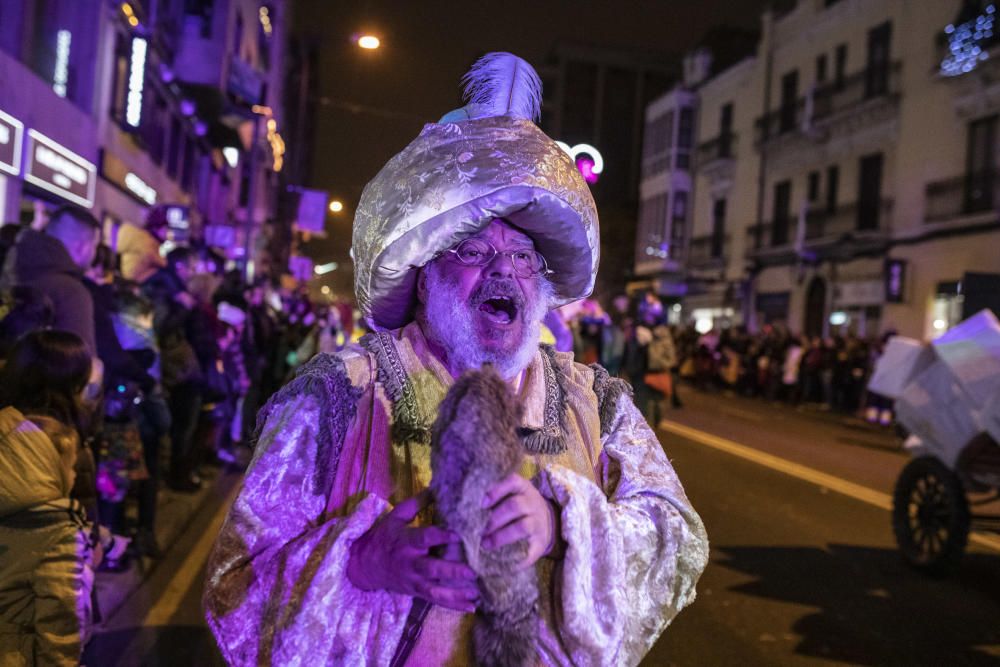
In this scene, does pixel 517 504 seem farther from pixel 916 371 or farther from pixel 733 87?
pixel 733 87

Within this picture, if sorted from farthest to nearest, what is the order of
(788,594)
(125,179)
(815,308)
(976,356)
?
1. (815,308)
2. (125,179)
3. (976,356)
4. (788,594)

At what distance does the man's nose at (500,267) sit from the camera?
1.63 meters

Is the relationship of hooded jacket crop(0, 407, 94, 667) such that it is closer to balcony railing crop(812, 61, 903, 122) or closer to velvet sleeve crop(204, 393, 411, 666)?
velvet sleeve crop(204, 393, 411, 666)

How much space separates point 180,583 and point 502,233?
4.38 metres

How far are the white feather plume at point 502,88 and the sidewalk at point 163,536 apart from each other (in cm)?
377

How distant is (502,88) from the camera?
1.80 metres

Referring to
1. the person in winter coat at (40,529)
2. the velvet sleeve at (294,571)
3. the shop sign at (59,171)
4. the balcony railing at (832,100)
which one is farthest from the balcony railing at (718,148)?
the velvet sleeve at (294,571)

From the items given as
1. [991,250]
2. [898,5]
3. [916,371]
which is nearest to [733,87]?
[898,5]

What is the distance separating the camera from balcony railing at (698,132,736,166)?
3450cm

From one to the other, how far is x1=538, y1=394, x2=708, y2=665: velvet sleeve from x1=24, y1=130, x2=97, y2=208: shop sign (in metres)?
10.7

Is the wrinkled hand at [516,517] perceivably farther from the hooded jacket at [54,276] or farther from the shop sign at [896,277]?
the shop sign at [896,277]

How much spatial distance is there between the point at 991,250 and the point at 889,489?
14205 mm

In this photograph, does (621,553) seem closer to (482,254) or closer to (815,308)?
(482,254)

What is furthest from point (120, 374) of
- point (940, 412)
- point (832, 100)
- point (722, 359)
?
point (832, 100)
